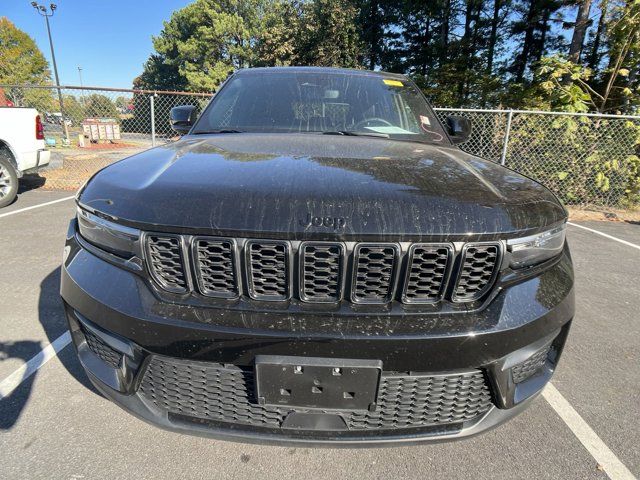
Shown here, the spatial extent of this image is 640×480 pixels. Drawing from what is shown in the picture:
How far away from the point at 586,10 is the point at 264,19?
35.9 meters

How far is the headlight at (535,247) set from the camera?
146cm

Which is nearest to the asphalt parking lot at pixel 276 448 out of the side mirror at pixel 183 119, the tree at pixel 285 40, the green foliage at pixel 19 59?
the side mirror at pixel 183 119

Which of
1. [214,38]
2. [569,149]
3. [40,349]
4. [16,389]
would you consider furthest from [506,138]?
[214,38]

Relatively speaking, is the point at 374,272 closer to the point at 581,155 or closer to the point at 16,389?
the point at 16,389

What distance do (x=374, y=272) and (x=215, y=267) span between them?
1.80 feet

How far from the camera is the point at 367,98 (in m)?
2.74

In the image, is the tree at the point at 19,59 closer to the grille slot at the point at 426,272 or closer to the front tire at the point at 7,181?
the front tire at the point at 7,181

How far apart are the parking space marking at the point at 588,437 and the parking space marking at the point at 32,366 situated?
2821 mm

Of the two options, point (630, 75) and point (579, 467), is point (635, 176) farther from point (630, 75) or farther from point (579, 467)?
point (579, 467)

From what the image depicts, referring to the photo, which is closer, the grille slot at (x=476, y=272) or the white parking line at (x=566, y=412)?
the grille slot at (x=476, y=272)

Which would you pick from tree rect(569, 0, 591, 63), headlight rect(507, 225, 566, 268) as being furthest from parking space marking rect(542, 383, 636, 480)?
tree rect(569, 0, 591, 63)

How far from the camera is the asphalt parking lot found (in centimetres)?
→ 175

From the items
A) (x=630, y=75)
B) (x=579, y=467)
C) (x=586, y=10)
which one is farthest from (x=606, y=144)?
(x=579, y=467)

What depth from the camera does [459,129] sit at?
2.97 meters
